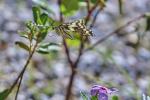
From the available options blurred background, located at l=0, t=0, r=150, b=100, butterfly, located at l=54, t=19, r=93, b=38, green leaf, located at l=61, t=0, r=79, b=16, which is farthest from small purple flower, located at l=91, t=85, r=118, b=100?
blurred background, located at l=0, t=0, r=150, b=100

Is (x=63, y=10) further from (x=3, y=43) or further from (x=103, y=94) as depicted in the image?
(x=3, y=43)

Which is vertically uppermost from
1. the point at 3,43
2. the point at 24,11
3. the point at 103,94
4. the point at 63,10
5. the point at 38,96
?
the point at 24,11

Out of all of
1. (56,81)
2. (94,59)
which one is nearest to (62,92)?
(56,81)

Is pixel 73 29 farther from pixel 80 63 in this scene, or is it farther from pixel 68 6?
pixel 80 63

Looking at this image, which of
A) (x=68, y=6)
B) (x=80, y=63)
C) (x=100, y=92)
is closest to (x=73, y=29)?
(x=100, y=92)

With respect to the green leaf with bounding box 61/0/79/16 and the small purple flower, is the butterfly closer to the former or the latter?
the small purple flower
